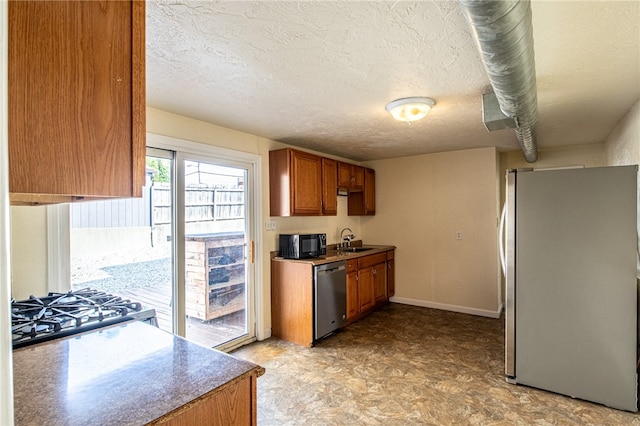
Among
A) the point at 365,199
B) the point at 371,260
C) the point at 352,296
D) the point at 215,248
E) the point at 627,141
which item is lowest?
the point at 352,296

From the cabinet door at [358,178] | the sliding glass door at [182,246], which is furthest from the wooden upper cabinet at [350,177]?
the sliding glass door at [182,246]

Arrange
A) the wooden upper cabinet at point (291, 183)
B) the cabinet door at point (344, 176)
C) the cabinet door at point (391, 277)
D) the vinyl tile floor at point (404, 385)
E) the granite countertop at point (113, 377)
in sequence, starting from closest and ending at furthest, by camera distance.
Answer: the granite countertop at point (113, 377) → the vinyl tile floor at point (404, 385) → the wooden upper cabinet at point (291, 183) → the cabinet door at point (344, 176) → the cabinet door at point (391, 277)

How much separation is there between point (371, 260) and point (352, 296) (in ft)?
2.15

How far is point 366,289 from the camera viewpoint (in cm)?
437

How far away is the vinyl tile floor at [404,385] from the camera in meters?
2.25

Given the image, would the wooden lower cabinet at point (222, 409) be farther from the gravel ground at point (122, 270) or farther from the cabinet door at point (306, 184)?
the cabinet door at point (306, 184)

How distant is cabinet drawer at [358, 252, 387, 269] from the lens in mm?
4263

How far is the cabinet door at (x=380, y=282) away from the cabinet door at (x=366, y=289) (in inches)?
4.1

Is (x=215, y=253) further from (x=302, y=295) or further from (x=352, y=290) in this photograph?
(x=352, y=290)

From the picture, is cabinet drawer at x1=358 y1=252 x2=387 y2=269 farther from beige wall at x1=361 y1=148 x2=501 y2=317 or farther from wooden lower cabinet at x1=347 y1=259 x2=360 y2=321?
beige wall at x1=361 y1=148 x2=501 y2=317

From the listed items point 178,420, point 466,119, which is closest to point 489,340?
point 466,119

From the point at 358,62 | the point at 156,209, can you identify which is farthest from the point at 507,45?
the point at 156,209

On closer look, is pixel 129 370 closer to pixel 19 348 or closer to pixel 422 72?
pixel 19 348

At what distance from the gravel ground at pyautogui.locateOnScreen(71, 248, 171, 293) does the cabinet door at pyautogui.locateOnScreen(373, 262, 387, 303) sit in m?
2.72
